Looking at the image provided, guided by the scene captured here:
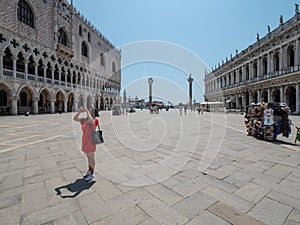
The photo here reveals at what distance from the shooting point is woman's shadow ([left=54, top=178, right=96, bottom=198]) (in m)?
2.49

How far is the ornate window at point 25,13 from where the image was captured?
21.9 m

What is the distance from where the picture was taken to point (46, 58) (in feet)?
84.4

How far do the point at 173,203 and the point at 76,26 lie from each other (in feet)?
134

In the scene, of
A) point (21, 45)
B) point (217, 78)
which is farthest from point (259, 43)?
point (21, 45)

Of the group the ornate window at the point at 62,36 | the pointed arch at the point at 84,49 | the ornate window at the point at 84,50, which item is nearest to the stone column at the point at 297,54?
the ornate window at the point at 62,36

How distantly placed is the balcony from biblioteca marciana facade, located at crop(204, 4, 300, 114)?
1447 inches

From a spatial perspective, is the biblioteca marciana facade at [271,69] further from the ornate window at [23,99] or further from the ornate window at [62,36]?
the ornate window at [23,99]

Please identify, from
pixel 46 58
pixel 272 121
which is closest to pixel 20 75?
pixel 46 58

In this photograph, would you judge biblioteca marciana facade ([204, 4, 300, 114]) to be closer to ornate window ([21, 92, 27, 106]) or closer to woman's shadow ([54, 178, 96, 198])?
woman's shadow ([54, 178, 96, 198])

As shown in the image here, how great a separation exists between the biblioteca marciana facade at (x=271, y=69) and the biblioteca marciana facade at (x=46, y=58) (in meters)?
29.0

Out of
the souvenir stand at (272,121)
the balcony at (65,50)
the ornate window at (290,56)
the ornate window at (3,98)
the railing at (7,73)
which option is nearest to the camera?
the souvenir stand at (272,121)

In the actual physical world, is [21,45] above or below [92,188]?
above

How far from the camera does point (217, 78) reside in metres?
53.7

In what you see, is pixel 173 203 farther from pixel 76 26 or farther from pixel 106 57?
pixel 106 57
